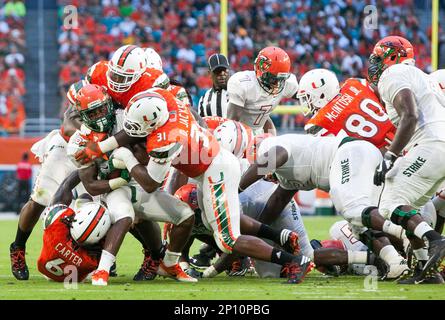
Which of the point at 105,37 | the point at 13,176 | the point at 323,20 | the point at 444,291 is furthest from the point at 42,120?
the point at 444,291

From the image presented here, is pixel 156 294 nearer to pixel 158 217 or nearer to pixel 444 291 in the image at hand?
pixel 158 217

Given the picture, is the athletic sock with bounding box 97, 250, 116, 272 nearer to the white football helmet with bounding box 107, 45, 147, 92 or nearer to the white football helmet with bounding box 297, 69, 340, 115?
the white football helmet with bounding box 107, 45, 147, 92

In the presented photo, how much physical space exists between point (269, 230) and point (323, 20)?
41.5 feet

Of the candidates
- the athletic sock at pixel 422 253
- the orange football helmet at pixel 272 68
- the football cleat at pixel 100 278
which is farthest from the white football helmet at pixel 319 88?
the football cleat at pixel 100 278

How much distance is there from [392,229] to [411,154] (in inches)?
21.6

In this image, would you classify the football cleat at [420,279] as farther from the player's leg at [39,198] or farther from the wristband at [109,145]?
the player's leg at [39,198]

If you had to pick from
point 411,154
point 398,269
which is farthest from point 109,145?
point 398,269

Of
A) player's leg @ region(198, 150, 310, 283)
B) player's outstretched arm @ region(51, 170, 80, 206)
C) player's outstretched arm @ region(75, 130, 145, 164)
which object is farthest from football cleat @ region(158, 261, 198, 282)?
player's outstretched arm @ region(75, 130, 145, 164)

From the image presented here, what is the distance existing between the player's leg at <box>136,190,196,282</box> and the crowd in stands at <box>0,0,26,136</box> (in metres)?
10.8

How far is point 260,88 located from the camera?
929 centimetres

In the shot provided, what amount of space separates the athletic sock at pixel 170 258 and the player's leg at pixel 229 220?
0.41m

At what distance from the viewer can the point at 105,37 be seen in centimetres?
1950

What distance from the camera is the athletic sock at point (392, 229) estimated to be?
22.1 feet

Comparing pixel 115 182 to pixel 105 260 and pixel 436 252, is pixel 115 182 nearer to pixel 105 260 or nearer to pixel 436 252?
pixel 105 260
